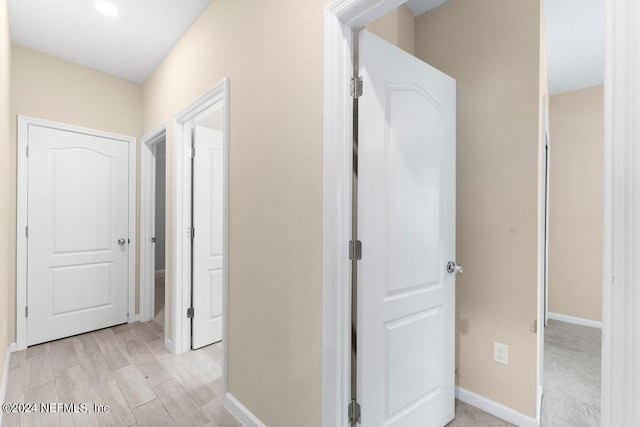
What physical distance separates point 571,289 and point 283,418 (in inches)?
144

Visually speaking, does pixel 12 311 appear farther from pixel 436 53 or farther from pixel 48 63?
pixel 436 53

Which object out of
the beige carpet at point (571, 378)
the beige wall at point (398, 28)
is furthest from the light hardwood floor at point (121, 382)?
the beige wall at point (398, 28)

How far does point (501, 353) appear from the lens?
5.92 ft

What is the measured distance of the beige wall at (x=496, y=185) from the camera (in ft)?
5.59

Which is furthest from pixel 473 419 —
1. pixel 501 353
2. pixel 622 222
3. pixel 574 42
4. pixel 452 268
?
pixel 574 42

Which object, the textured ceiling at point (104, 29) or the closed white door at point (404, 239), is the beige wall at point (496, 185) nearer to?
the closed white door at point (404, 239)

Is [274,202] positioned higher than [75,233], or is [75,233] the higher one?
[274,202]

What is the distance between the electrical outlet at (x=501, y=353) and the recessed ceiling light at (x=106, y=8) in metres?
3.42

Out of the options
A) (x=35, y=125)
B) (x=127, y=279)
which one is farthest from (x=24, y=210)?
(x=127, y=279)

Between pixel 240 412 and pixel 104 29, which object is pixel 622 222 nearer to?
pixel 240 412

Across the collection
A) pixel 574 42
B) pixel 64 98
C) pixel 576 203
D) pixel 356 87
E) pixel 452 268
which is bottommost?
pixel 452 268

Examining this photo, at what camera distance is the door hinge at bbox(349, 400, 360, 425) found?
4.22 ft

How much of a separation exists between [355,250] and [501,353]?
1.26 meters

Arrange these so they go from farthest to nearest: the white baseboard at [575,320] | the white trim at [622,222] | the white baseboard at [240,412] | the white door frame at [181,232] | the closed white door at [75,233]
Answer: the white baseboard at [575,320] → the closed white door at [75,233] → the white door frame at [181,232] → the white baseboard at [240,412] → the white trim at [622,222]
